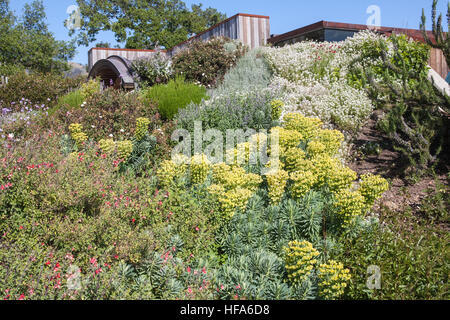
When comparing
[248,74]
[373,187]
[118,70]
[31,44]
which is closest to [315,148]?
[373,187]

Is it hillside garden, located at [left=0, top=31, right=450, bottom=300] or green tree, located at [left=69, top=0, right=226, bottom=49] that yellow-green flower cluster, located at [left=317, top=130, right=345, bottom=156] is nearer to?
hillside garden, located at [left=0, top=31, right=450, bottom=300]

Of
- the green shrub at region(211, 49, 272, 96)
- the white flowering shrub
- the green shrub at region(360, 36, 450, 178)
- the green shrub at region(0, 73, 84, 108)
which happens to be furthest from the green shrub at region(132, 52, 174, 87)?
the green shrub at region(360, 36, 450, 178)

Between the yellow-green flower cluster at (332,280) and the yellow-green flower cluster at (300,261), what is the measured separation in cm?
11

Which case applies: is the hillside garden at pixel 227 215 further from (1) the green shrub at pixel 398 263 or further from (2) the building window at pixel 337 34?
(2) the building window at pixel 337 34

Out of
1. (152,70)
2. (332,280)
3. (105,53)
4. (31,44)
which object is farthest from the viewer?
(31,44)

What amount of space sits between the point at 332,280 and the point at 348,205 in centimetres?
95

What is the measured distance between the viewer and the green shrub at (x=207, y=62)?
1104cm

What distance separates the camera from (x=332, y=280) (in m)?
2.52

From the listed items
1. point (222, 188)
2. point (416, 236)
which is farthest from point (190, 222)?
point (416, 236)

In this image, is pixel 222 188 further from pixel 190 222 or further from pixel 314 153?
pixel 314 153

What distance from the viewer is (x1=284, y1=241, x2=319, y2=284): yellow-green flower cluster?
8.71 ft

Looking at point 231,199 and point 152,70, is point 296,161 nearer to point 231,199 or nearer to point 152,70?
point 231,199

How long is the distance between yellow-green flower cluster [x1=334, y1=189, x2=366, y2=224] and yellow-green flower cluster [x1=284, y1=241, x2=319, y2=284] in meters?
0.71

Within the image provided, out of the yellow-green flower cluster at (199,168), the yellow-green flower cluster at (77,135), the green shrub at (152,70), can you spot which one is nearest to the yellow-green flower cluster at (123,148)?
the yellow-green flower cluster at (77,135)
